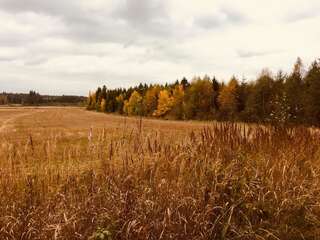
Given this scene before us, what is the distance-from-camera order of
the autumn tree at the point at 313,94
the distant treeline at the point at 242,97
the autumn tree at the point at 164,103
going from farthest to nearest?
the autumn tree at the point at 164,103 → the autumn tree at the point at 313,94 → the distant treeline at the point at 242,97

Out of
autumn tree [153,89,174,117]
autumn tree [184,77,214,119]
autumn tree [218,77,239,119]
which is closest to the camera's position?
autumn tree [218,77,239,119]

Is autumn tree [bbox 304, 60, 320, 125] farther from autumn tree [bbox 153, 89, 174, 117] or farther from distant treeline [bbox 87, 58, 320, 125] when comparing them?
autumn tree [bbox 153, 89, 174, 117]

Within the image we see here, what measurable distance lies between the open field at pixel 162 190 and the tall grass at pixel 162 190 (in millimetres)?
11

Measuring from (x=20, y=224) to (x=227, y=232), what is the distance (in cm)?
202

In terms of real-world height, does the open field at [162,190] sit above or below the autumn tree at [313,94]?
below

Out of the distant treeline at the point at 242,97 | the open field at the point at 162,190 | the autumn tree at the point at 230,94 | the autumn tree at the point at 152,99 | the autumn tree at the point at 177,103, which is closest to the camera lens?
the open field at the point at 162,190

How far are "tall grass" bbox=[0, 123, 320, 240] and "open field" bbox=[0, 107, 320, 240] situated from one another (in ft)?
0.04

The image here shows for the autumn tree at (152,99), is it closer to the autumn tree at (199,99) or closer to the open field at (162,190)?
the autumn tree at (199,99)

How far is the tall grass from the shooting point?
3686mm

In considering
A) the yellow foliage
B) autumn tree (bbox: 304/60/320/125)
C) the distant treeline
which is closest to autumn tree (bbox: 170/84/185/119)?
the distant treeline

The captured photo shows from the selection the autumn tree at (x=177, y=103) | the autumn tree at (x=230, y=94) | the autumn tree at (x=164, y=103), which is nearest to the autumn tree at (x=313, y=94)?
the autumn tree at (x=230, y=94)

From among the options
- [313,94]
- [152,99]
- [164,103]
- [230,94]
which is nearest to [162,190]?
[313,94]

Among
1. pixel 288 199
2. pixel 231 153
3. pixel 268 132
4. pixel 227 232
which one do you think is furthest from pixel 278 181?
pixel 268 132

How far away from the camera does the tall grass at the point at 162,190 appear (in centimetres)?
369
